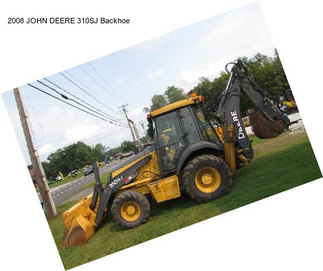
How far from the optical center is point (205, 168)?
5316 mm

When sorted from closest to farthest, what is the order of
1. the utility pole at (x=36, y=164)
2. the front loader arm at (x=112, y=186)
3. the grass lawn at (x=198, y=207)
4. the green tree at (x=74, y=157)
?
the grass lawn at (x=198, y=207), the front loader arm at (x=112, y=186), the utility pole at (x=36, y=164), the green tree at (x=74, y=157)

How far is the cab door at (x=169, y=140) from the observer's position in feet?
18.3

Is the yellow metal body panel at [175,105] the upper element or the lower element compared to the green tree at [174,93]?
lower

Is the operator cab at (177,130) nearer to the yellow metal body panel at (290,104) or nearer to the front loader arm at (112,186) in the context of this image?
the front loader arm at (112,186)

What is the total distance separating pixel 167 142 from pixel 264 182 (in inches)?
82.0

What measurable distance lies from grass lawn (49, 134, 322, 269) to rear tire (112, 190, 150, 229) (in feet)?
0.44

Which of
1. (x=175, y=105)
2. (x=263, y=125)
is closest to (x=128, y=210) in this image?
(x=175, y=105)

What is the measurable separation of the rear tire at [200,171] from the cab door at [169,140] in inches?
16.6

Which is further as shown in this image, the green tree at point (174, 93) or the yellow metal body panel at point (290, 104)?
the green tree at point (174, 93)

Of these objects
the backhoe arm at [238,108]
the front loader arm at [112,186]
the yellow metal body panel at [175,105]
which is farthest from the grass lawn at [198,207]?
the yellow metal body panel at [175,105]

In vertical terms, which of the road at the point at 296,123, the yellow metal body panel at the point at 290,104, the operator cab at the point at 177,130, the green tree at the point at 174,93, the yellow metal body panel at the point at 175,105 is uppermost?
the green tree at the point at 174,93

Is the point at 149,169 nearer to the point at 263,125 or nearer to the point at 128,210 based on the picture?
the point at 128,210

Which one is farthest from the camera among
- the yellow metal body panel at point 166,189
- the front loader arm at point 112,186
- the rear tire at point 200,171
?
the front loader arm at point 112,186

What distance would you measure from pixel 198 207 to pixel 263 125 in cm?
228
